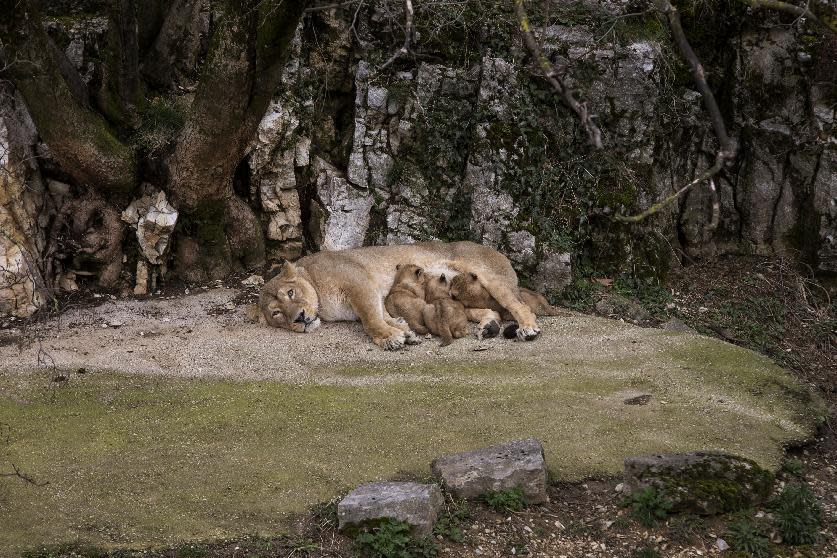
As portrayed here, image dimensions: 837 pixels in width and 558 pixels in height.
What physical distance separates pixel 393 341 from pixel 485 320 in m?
1.15

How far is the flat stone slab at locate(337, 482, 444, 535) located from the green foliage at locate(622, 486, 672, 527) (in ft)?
4.90

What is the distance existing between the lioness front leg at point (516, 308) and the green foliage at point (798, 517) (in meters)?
3.75

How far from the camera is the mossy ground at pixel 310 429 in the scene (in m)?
6.15

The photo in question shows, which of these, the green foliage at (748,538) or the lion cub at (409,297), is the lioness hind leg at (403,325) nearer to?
the lion cub at (409,297)

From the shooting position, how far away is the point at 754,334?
10656 millimetres

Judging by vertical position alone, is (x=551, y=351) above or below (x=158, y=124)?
below

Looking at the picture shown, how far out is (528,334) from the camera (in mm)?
9547

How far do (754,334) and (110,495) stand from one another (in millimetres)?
7872

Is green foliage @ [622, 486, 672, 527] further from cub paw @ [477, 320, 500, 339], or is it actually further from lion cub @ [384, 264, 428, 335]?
lion cub @ [384, 264, 428, 335]

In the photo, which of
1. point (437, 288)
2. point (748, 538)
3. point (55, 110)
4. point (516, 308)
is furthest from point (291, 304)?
point (748, 538)

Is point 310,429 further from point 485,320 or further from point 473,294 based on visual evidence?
point 473,294

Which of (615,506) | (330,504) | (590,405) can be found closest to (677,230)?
(590,405)

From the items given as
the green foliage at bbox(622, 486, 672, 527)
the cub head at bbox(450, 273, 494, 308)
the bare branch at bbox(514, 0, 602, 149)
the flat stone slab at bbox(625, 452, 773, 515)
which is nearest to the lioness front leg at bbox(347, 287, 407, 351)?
the cub head at bbox(450, 273, 494, 308)

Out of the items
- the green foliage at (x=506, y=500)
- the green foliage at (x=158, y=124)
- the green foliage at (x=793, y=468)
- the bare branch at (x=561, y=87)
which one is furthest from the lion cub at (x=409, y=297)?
the bare branch at (x=561, y=87)
